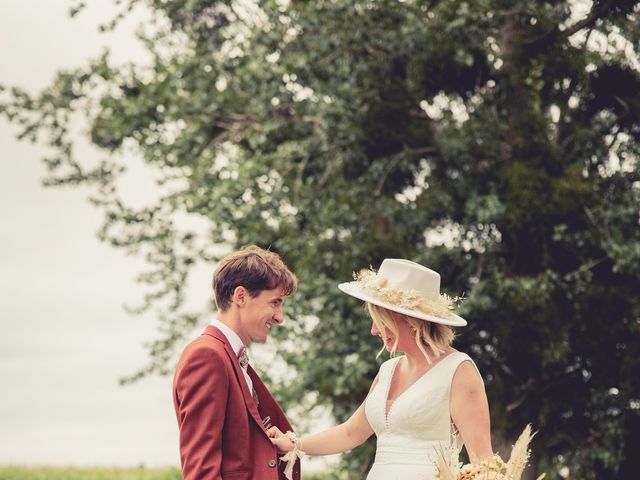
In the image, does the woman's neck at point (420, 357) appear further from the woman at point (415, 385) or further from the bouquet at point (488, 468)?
the bouquet at point (488, 468)

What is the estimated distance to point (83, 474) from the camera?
54.0 ft

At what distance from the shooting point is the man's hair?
14.3ft

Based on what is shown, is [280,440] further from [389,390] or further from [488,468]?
[488,468]

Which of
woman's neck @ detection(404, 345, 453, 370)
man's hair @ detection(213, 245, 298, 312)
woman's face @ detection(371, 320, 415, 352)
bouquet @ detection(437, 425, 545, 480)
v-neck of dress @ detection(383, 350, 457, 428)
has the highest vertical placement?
Result: man's hair @ detection(213, 245, 298, 312)

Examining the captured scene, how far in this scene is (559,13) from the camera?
37.9ft

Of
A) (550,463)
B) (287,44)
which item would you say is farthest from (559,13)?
(550,463)

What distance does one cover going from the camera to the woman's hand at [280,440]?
4.62 metres

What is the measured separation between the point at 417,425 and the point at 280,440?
779 millimetres

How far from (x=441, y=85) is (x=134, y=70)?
183 inches

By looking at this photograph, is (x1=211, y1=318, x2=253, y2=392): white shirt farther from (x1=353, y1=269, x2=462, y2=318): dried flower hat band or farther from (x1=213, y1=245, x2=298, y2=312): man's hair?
(x1=353, y1=269, x2=462, y2=318): dried flower hat band

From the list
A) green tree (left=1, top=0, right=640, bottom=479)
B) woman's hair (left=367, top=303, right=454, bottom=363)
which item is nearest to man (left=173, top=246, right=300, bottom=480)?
woman's hair (left=367, top=303, right=454, bottom=363)

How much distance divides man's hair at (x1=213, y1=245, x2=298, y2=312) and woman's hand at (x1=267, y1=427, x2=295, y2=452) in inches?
25.2

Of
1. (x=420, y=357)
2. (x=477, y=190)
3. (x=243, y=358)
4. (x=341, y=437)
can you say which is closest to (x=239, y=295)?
(x=243, y=358)

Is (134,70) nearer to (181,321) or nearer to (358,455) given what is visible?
(181,321)
